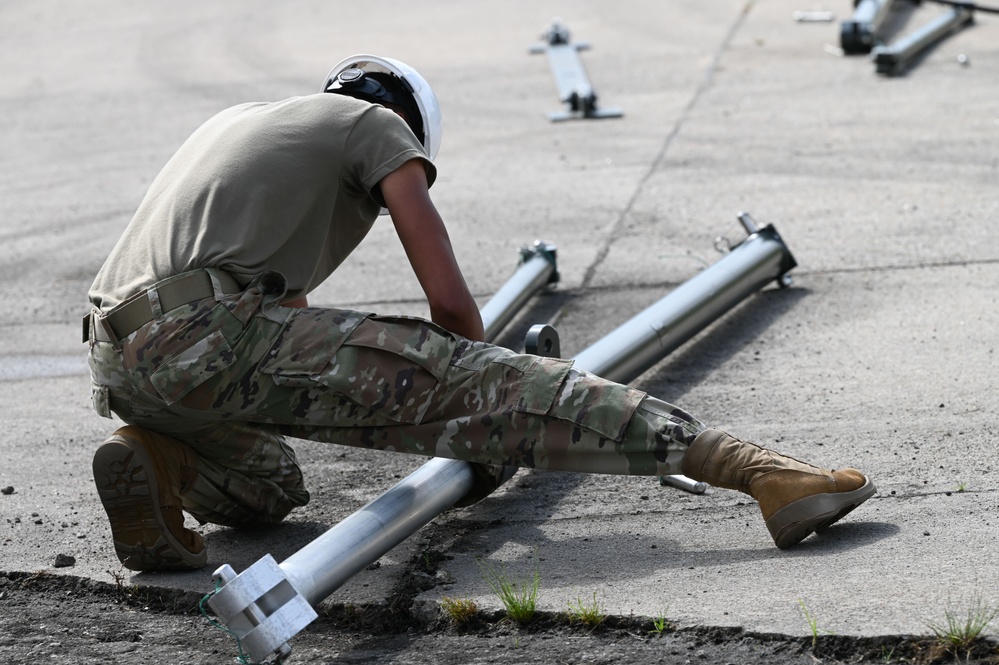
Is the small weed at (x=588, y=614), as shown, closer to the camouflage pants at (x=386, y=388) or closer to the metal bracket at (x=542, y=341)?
the camouflage pants at (x=386, y=388)

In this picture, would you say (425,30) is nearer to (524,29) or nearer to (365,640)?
(524,29)

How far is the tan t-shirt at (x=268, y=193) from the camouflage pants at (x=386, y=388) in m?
0.10

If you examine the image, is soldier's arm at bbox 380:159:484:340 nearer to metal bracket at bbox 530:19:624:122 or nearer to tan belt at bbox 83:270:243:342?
tan belt at bbox 83:270:243:342

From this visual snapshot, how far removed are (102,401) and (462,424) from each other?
1.02 metres

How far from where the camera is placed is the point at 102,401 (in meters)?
3.46

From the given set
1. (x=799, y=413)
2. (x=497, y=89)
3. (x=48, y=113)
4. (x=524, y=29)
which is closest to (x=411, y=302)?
(x=799, y=413)

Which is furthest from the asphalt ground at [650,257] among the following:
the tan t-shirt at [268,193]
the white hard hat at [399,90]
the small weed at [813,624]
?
the white hard hat at [399,90]

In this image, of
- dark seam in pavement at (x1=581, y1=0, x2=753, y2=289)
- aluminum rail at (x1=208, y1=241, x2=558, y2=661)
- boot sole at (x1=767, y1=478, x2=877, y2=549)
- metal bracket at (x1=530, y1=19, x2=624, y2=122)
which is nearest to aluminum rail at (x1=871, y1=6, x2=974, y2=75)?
dark seam in pavement at (x1=581, y1=0, x2=753, y2=289)

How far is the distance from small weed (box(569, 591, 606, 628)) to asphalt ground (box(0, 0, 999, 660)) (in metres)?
0.07

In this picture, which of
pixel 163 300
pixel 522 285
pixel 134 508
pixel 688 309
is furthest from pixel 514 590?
pixel 522 285

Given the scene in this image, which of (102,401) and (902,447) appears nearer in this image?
(102,401)

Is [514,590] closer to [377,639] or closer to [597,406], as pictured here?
[377,639]

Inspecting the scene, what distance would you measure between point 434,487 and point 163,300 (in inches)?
34.5

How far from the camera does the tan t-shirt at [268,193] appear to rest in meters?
3.32
